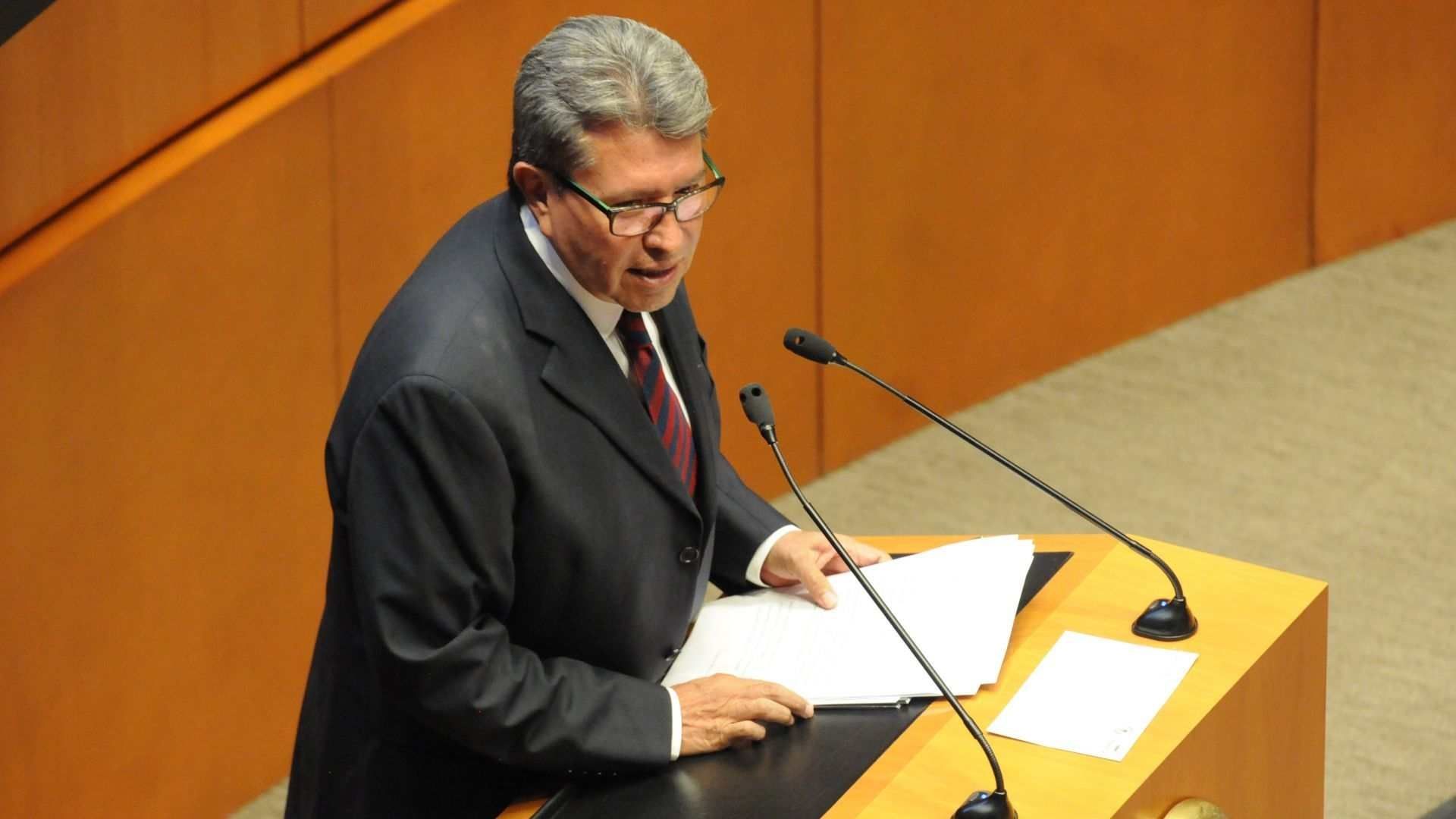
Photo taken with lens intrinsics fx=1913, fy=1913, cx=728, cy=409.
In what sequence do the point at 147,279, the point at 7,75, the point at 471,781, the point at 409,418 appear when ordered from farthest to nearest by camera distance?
1. the point at 147,279
2. the point at 7,75
3. the point at 471,781
4. the point at 409,418

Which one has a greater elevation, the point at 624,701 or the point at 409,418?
the point at 409,418

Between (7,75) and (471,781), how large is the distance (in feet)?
4.38

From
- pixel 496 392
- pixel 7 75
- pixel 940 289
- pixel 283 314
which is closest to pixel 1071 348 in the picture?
pixel 940 289

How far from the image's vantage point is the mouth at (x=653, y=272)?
1824mm

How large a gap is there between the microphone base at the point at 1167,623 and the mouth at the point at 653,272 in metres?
0.62

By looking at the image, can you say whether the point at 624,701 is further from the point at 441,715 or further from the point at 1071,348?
the point at 1071,348

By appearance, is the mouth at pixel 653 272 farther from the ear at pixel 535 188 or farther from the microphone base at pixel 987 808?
the microphone base at pixel 987 808

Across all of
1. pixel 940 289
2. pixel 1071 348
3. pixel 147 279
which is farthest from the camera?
pixel 1071 348

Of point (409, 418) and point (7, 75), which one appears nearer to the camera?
point (409, 418)

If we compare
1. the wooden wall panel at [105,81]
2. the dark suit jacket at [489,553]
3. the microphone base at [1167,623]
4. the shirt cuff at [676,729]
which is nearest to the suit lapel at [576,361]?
the dark suit jacket at [489,553]

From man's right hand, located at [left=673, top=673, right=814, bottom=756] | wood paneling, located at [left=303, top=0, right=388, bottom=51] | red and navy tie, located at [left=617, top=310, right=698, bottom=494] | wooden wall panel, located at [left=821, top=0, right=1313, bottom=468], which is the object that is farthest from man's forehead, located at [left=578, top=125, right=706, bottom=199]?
wooden wall panel, located at [left=821, top=0, right=1313, bottom=468]

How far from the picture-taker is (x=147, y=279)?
2.85 meters

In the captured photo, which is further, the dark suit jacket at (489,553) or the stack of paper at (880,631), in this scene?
the stack of paper at (880,631)

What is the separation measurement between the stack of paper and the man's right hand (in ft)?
0.16
